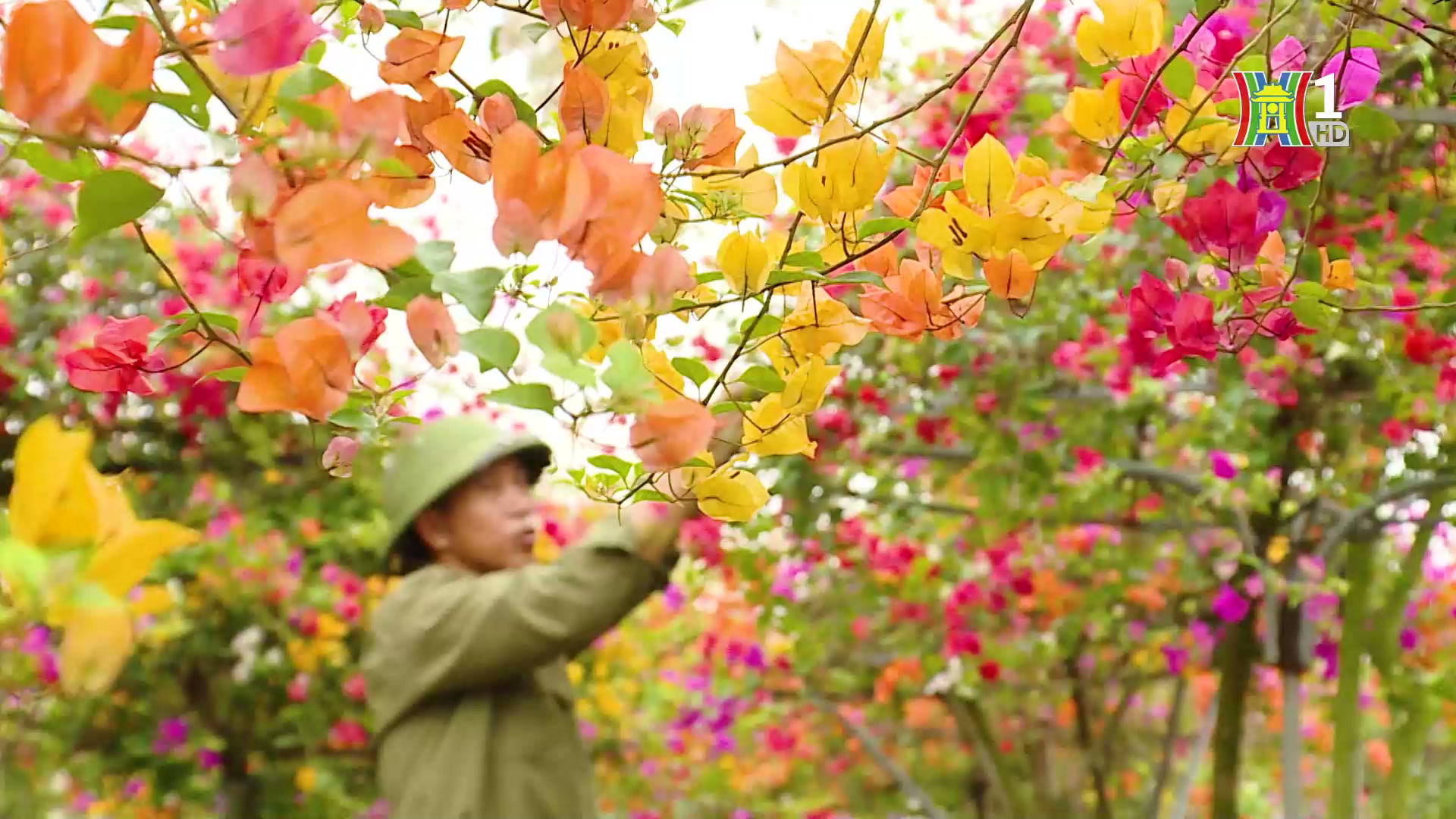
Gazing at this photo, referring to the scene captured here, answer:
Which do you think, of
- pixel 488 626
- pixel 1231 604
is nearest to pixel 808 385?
pixel 488 626

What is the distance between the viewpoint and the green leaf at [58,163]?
0.48 m

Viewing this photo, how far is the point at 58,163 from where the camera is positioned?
1.59ft

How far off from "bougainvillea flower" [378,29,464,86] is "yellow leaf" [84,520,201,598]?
327 millimetres

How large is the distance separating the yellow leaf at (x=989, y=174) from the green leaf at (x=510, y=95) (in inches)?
8.1

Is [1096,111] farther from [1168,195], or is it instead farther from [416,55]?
[416,55]

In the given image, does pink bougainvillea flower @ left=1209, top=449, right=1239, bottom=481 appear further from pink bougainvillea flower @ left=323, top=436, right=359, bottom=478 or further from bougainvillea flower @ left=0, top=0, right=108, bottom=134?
bougainvillea flower @ left=0, top=0, right=108, bottom=134

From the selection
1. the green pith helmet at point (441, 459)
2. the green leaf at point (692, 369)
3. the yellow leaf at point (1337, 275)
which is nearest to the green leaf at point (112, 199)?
the green leaf at point (692, 369)

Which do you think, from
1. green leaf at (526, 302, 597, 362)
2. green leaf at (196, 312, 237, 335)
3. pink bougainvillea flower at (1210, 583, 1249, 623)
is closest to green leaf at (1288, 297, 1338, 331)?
green leaf at (526, 302, 597, 362)

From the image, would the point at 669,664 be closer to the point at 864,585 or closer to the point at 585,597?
the point at 864,585

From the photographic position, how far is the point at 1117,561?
3.03 m

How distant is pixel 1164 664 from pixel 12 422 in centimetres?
297

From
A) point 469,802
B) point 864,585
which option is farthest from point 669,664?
point 469,802

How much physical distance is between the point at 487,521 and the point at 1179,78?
3.83 ft

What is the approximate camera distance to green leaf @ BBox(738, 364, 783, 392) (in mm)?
588
